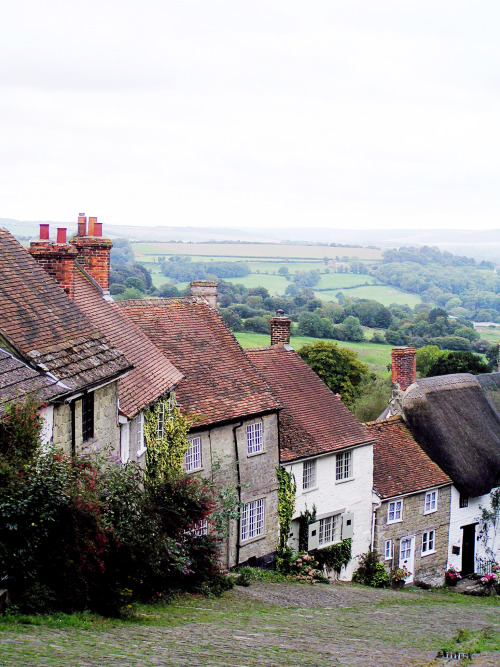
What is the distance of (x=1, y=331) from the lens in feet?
48.5

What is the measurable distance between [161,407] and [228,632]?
9.69 metres

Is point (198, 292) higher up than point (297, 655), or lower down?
higher up

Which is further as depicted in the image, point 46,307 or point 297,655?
point 46,307

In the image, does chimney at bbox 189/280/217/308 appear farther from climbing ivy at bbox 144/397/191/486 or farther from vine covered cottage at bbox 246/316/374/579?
climbing ivy at bbox 144/397/191/486

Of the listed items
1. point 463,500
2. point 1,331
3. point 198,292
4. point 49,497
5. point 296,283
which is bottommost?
point 463,500

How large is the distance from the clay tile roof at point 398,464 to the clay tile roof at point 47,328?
16.7m

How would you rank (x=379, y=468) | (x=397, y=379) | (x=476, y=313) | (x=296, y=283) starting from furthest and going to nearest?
(x=296, y=283) < (x=476, y=313) < (x=397, y=379) < (x=379, y=468)

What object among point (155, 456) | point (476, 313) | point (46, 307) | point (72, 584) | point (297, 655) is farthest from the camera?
point (476, 313)

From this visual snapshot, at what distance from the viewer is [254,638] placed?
12305 mm

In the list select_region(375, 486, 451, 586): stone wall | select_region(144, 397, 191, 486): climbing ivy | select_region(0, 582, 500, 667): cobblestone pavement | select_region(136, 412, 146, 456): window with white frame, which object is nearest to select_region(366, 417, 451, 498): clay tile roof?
select_region(375, 486, 451, 586): stone wall

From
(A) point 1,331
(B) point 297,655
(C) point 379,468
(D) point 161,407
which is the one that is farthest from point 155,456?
(C) point 379,468

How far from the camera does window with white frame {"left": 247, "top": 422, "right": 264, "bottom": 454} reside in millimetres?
25969

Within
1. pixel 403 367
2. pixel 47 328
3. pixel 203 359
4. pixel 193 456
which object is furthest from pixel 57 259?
pixel 403 367

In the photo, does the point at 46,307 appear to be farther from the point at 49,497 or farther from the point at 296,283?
the point at 296,283
